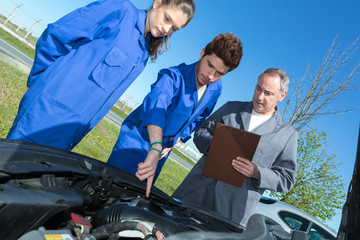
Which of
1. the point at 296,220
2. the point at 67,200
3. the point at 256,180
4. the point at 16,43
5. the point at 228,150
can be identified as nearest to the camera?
the point at 67,200

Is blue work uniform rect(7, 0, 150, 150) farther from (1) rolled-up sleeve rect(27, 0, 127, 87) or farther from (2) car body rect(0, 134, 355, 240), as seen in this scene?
(2) car body rect(0, 134, 355, 240)

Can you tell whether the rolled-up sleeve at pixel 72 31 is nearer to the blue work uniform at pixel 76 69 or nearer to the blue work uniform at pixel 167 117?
the blue work uniform at pixel 76 69

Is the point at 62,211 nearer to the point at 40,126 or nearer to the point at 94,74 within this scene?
the point at 40,126

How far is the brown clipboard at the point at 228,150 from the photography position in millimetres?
1701

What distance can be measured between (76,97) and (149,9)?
0.84 m

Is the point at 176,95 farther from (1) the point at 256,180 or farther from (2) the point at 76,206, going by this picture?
(2) the point at 76,206

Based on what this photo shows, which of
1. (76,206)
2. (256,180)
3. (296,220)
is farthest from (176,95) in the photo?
(296,220)

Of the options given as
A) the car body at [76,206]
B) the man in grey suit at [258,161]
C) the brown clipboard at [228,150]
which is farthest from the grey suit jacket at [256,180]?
the car body at [76,206]

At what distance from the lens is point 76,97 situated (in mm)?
1709

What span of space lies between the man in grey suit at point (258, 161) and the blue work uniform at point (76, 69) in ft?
2.92

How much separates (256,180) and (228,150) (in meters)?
0.40

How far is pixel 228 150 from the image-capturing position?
5.83 ft

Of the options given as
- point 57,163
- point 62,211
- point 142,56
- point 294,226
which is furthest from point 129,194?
point 294,226

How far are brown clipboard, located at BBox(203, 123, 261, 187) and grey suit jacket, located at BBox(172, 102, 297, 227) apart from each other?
0.21 m
